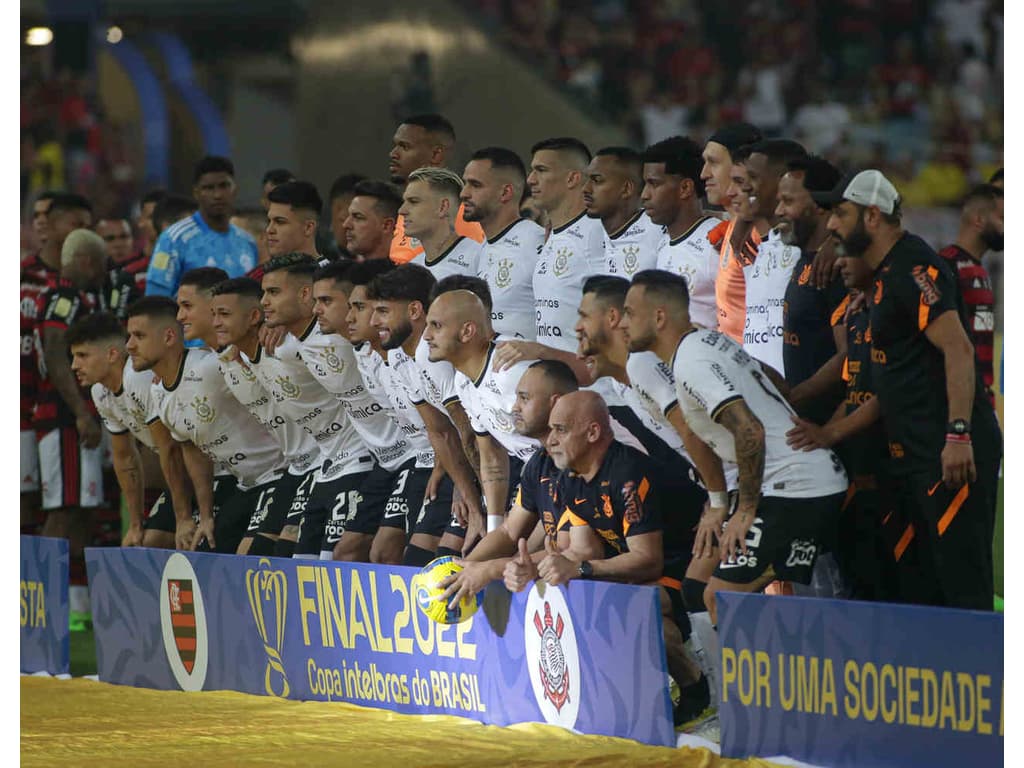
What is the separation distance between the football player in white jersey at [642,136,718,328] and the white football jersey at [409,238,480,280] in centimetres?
103

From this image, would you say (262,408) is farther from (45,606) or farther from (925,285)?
(925,285)

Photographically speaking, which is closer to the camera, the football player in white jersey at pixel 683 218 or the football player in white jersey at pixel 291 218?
the football player in white jersey at pixel 683 218

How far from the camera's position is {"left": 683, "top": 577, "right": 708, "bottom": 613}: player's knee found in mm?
6525

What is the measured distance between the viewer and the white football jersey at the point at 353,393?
845cm

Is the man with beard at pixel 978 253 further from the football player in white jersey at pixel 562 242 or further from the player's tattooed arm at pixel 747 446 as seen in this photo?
the player's tattooed arm at pixel 747 446

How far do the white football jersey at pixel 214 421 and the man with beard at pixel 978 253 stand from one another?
3689 mm

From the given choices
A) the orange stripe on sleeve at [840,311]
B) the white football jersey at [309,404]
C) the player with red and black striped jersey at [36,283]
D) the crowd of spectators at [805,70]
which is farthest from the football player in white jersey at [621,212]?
the crowd of spectators at [805,70]

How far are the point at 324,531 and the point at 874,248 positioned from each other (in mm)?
3486

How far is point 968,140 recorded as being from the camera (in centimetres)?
1769

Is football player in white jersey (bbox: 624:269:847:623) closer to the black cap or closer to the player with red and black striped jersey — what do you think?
the black cap

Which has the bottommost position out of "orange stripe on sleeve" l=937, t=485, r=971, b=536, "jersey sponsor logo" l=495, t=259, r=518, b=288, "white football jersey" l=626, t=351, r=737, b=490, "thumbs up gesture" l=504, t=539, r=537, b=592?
"thumbs up gesture" l=504, t=539, r=537, b=592

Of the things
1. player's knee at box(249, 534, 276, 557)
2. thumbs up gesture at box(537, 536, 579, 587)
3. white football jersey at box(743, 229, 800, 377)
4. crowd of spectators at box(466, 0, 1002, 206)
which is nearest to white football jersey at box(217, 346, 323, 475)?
player's knee at box(249, 534, 276, 557)

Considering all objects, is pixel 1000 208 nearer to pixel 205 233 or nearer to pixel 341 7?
pixel 205 233

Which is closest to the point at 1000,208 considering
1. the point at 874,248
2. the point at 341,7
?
the point at 874,248
